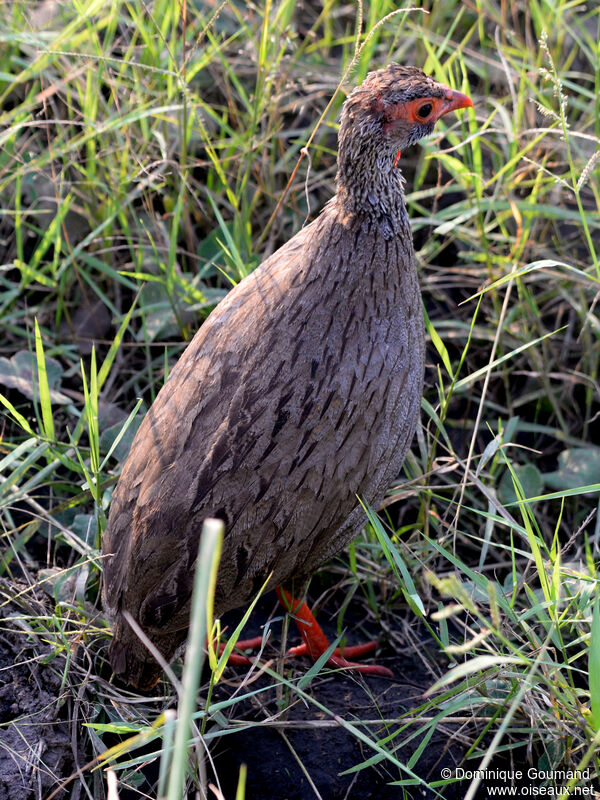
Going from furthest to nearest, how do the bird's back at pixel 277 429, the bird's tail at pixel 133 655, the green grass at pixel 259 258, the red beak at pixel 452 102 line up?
the green grass at pixel 259 258 → the red beak at pixel 452 102 → the bird's tail at pixel 133 655 → the bird's back at pixel 277 429

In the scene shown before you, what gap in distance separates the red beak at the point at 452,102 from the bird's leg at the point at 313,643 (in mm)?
1447

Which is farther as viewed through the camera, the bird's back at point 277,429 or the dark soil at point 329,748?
the dark soil at point 329,748

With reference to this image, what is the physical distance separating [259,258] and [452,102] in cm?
97

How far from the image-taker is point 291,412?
229 centimetres

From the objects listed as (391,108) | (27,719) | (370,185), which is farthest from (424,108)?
(27,719)

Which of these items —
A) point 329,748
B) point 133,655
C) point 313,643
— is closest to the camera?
point 133,655

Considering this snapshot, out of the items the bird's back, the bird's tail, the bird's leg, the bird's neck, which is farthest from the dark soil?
the bird's neck

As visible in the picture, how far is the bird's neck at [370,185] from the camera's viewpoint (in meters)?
2.48

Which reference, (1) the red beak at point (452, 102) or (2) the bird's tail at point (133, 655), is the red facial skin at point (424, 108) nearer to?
(1) the red beak at point (452, 102)

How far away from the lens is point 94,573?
9.08 feet

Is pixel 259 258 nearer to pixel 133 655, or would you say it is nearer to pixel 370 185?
pixel 370 185

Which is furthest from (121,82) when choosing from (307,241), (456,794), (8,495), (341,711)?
(456,794)

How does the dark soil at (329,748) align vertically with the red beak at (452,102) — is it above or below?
below

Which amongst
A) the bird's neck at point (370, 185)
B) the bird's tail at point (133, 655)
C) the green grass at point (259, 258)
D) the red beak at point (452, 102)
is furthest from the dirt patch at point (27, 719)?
the red beak at point (452, 102)
